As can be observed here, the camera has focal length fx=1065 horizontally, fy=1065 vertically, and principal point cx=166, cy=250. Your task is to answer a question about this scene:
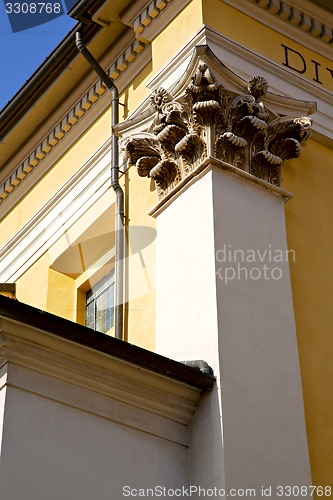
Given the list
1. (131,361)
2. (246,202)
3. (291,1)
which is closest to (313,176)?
(246,202)

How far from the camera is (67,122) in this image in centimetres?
1313

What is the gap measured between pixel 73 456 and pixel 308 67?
5547 millimetres

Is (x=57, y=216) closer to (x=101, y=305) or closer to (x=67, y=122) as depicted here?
(x=67, y=122)

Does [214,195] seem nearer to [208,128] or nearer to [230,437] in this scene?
[208,128]

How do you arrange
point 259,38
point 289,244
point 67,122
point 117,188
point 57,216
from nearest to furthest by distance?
1. point 289,244
2. point 259,38
3. point 117,188
4. point 57,216
5. point 67,122

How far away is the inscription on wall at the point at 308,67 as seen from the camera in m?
11.3

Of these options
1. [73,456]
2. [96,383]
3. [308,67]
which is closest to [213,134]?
[308,67]

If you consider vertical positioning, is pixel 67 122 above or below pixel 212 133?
above

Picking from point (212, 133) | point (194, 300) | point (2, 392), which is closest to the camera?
point (2, 392)

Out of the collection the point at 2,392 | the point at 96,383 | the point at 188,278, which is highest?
the point at 188,278

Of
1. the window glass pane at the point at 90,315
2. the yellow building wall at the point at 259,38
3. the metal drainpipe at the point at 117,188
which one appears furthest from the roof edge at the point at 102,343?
the yellow building wall at the point at 259,38

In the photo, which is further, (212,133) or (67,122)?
(67,122)

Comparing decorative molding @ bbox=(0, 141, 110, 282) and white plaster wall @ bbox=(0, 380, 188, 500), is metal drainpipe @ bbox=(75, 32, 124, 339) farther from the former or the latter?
white plaster wall @ bbox=(0, 380, 188, 500)

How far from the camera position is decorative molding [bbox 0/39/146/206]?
12172mm
